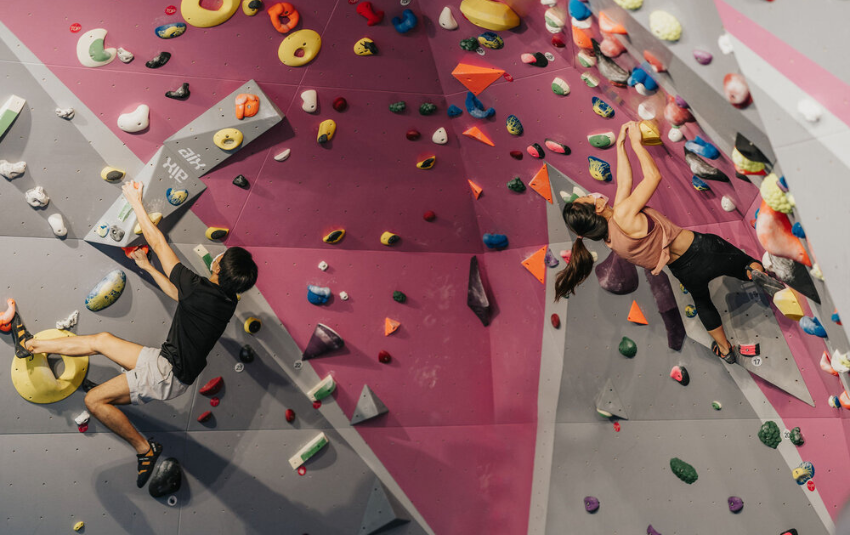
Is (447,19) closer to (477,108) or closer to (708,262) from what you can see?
(477,108)

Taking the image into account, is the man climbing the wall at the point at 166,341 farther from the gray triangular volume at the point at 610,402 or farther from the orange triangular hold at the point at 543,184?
the gray triangular volume at the point at 610,402

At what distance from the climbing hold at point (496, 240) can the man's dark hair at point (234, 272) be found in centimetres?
148

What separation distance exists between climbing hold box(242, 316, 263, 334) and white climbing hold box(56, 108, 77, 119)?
4.44 feet

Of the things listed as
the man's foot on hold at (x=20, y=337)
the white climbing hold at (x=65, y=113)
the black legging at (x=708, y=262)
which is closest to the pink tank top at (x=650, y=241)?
the black legging at (x=708, y=262)

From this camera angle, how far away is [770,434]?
3.57m

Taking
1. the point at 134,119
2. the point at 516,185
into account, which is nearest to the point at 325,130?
the point at 134,119

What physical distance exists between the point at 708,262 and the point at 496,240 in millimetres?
1303

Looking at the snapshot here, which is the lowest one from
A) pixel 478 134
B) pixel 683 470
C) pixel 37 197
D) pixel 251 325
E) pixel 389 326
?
pixel 683 470

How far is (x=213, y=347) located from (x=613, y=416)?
7.54 feet

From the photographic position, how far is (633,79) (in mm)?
2816

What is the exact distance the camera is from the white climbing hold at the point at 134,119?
3.43 m

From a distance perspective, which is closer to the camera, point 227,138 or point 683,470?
point 227,138

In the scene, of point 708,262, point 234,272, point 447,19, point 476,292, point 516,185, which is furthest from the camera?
point 476,292

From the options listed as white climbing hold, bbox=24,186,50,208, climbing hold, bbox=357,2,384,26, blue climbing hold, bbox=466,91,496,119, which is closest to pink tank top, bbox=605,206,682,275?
blue climbing hold, bbox=466,91,496,119
